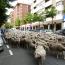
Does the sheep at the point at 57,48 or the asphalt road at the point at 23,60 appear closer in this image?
the asphalt road at the point at 23,60

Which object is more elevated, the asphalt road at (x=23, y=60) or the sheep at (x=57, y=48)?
the sheep at (x=57, y=48)

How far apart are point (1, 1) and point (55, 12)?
3812 cm

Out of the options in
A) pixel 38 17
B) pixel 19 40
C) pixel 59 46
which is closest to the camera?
pixel 59 46

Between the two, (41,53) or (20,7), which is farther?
(20,7)

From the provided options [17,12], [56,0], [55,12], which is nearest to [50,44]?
[55,12]

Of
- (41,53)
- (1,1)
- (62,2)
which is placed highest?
(62,2)

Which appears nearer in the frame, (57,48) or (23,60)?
(23,60)

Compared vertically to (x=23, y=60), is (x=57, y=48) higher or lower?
higher

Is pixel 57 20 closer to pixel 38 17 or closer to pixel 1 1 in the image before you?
pixel 38 17

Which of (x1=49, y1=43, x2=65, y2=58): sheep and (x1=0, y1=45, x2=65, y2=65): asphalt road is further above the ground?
(x1=49, y1=43, x2=65, y2=58): sheep

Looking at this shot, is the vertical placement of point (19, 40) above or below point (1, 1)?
below

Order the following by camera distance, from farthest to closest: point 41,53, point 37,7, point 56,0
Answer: point 37,7
point 56,0
point 41,53

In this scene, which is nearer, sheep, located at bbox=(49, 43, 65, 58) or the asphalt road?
the asphalt road

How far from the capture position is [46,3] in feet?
211
